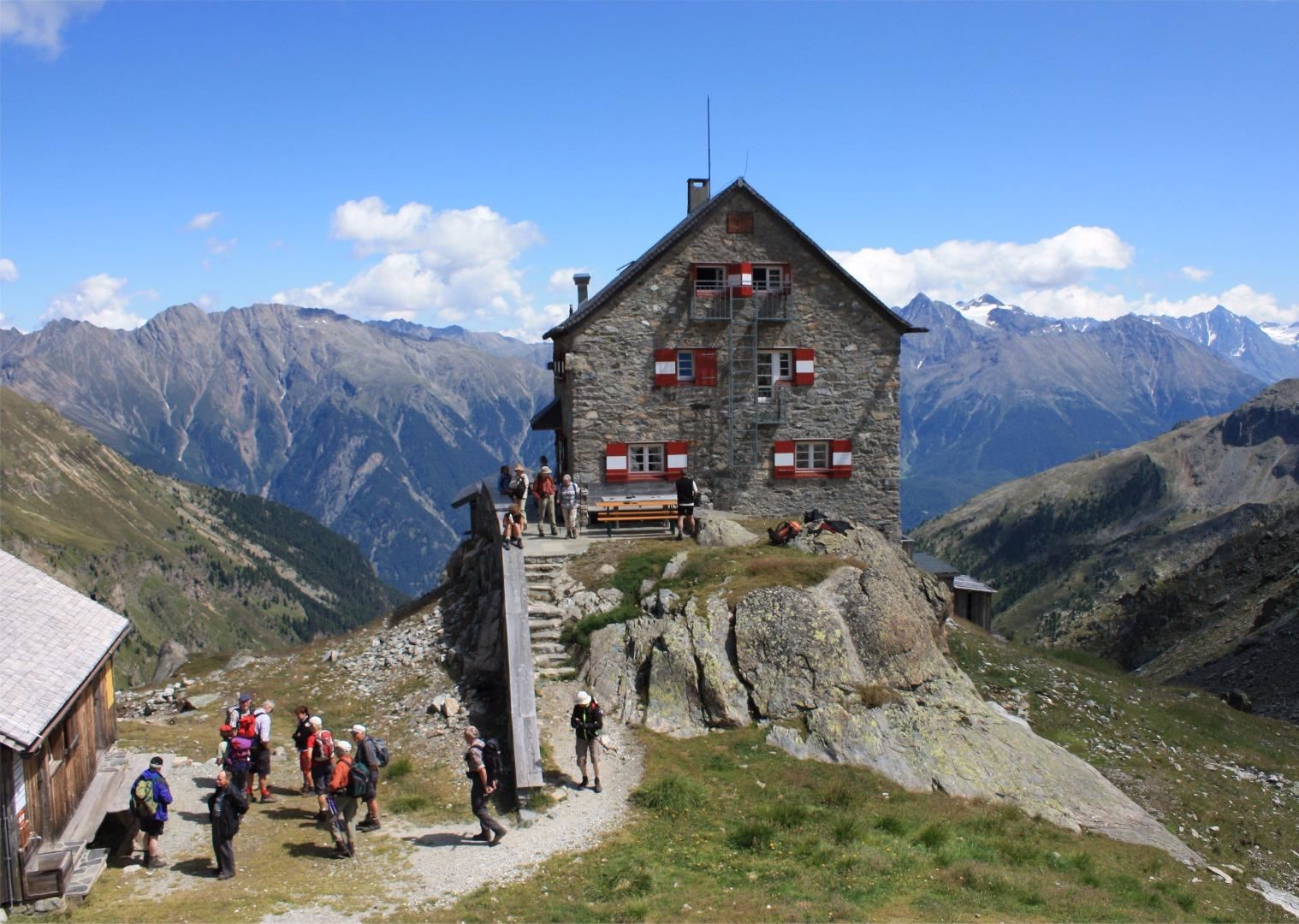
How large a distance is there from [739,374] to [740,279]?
366 centimetres

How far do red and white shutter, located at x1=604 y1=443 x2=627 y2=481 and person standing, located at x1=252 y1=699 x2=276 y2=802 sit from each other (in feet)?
62.2

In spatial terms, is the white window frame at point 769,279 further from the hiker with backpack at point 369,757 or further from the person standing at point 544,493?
the hiker with backpack at point 369,757

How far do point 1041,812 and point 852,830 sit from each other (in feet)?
21.7

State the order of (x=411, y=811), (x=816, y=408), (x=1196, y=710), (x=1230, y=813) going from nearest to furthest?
1. (x=411, y=811)
2. (x=1230, y=813)
3. (x=1196, y=710)
4. (x=816, y=408)

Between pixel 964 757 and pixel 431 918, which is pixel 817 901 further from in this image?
Answer: pixel 964 757

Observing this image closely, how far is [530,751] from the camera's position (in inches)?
869

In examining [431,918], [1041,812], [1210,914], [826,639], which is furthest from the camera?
[826,639]

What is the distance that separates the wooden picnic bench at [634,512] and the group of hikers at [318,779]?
43.7ft

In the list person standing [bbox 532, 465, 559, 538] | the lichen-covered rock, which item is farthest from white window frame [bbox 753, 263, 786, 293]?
person standing [bbox 532, 465, 559, 538]

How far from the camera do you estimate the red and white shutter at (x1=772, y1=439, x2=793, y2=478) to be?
40.8 m

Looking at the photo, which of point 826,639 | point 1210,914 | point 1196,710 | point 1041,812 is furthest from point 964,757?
point 1196,710

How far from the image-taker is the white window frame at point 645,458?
39531 mm

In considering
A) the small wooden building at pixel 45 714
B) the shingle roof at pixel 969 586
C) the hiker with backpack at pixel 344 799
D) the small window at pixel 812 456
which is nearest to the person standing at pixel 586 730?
the hiker with backpack at pixel 344 799

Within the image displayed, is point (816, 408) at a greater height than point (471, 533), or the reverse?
point (816, 408)
